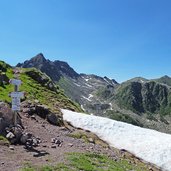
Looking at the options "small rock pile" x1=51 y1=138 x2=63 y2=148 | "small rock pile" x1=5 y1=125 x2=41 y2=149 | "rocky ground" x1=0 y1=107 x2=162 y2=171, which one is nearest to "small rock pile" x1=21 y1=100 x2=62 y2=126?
"rocky ground" x1=0 y1=107 x2=162 y2=171

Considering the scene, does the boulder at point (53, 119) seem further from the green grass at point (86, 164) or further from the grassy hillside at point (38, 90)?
the green grass at point (86, 164)

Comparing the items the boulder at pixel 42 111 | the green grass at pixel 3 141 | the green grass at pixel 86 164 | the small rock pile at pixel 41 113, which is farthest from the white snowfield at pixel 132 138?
the green grass at pixel 3 141

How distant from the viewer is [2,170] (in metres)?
19.0

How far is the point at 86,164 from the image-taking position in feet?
71.7

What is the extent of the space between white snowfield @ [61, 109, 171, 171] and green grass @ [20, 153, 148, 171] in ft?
25.5

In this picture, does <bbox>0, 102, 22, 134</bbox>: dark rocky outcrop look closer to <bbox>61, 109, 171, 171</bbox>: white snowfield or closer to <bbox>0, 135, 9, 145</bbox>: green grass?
<bbox>0, 135, 9, 145</bbox>: green grass

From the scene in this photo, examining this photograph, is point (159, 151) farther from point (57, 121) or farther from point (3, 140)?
point (3, 140)

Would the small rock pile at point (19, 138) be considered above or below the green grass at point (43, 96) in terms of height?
below

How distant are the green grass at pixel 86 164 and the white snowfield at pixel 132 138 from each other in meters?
7.79

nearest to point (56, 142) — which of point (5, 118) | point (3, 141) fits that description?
point (5, 118)

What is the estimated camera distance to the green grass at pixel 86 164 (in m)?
19.9

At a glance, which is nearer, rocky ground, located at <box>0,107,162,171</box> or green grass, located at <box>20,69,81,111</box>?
rocky ground, located at <box>0,107,162,171</box>

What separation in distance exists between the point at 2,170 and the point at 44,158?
3505mm

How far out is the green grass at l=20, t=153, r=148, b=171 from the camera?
19938mm
